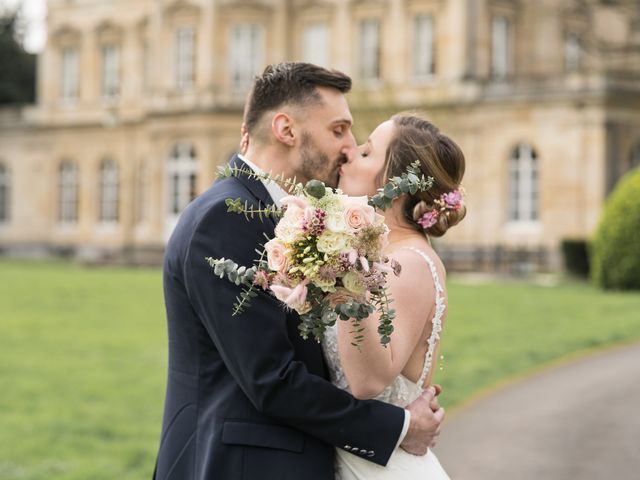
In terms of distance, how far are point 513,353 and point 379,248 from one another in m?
9.22

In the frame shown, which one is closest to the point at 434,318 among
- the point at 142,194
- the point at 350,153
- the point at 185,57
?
the point at 350,153

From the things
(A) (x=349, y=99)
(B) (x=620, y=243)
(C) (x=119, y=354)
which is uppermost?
(A) (x=349, y=99)

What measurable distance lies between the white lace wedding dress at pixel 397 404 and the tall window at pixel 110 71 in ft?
131

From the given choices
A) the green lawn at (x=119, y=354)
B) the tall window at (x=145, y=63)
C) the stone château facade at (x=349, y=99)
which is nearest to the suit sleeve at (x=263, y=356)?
the green lawn at (x=119, y=354)

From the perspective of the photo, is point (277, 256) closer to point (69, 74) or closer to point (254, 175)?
point (254, 175)

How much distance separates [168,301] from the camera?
3.21 m

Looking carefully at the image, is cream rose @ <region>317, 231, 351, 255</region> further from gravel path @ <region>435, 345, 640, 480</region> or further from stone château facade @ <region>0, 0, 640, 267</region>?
stone château facade @ <region>0, 0, 640, 267</region>

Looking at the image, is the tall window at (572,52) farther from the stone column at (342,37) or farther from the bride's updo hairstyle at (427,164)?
the bride's updo hairstyle at (427,164)

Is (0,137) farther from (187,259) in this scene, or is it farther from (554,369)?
(187,259)

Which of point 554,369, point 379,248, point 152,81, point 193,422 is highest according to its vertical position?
point 152,81

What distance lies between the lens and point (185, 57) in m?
37.4

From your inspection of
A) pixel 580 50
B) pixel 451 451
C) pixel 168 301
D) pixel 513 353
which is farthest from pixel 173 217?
pixel 168 301

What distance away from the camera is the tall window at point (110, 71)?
42000 millimetres

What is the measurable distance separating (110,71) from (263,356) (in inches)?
1611
